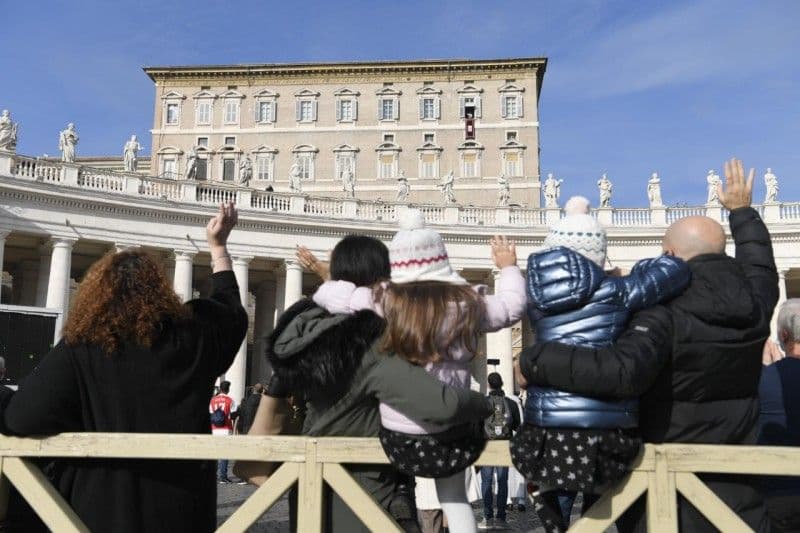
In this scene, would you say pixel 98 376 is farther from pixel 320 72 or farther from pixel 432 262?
pixel 320 72

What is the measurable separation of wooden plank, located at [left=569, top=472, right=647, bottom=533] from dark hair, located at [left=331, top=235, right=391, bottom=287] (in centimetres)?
181

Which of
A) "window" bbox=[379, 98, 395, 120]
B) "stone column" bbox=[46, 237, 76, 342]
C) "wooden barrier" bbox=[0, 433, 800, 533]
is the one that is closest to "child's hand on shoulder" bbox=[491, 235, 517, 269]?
"wooden barrier" bbox=[0, 433, 800, 533]

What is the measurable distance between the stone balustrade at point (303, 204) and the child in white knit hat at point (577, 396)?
90.7ft

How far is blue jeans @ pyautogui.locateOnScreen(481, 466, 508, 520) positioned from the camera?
11.1 metres

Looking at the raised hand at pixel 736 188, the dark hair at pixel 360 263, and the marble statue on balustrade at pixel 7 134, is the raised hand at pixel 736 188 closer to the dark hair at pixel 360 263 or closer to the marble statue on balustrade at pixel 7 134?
the dark hair at pixel 360 263

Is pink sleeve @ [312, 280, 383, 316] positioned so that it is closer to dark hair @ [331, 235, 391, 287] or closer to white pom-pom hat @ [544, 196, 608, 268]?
dark hair @ [331, 235, 391, 287]

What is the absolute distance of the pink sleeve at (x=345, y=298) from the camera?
4.09 meters

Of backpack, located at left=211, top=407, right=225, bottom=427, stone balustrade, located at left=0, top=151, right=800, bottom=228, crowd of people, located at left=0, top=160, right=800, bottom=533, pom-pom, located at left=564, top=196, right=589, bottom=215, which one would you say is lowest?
backpack, located at left=211, top=407, right=225, bottom=427

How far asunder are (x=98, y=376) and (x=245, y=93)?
Result: 62.0 metres

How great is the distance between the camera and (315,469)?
3.88 m

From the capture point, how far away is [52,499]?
3.96 m

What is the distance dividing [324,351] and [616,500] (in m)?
1.70

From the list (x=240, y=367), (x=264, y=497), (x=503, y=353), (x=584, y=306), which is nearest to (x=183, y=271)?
(x=240, y=367)

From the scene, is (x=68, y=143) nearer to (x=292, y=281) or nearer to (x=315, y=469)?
(x=292, y=281)
